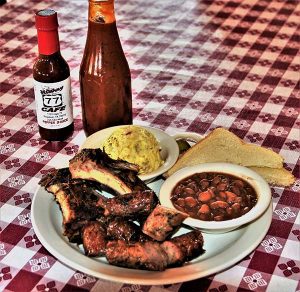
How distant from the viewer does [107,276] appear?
112 centimetres

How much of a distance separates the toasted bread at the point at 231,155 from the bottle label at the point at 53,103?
34 cm

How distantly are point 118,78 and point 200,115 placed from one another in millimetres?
329

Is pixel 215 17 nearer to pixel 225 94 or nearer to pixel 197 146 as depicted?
pixel 225 94

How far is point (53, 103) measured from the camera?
1.57 m

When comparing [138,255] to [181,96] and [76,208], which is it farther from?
[181,96]

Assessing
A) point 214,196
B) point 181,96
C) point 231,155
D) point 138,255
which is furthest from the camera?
point 181,96

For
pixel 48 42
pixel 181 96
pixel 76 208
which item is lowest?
pixel 181 96

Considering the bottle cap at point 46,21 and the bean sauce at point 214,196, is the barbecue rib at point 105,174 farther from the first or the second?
the bottle cap at point 46,21

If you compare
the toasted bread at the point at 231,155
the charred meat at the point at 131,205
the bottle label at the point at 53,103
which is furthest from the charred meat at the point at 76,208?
the bottle label at the point at 53,103

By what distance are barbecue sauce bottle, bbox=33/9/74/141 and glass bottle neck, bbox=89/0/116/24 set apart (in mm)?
89

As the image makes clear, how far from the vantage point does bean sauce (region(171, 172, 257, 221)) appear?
1.22 meters

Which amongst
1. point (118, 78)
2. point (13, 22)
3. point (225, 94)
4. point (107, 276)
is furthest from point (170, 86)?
point (107, 276)

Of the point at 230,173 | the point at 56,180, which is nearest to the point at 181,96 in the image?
the point at 230,173

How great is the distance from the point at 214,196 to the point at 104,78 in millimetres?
460
